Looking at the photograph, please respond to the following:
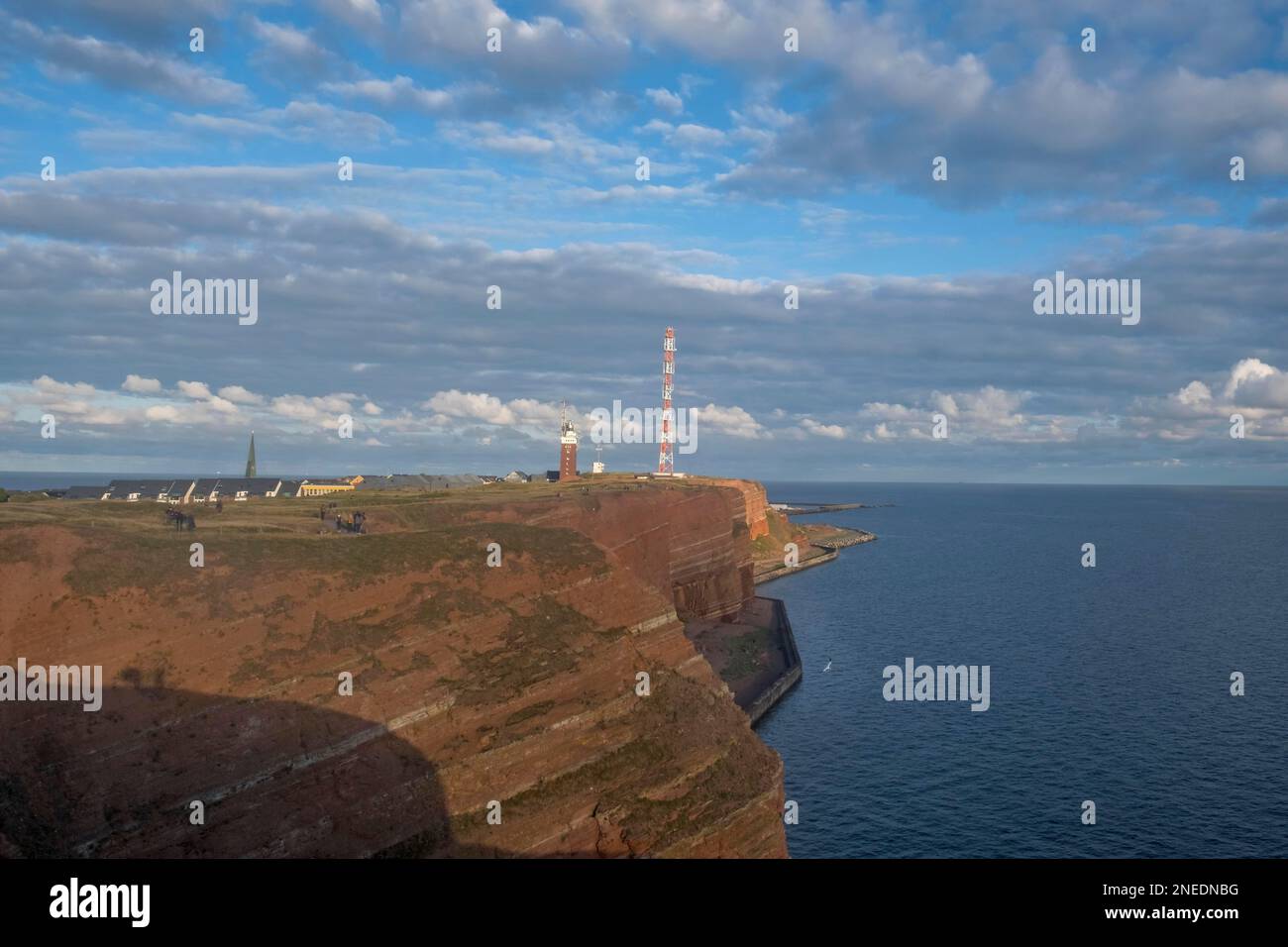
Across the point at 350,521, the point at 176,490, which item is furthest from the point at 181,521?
the point at 176,490

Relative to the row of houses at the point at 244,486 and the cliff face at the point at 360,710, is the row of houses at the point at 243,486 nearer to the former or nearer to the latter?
the row of houses at the point at 244,486

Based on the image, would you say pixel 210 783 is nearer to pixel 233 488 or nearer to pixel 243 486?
pixel 233 488

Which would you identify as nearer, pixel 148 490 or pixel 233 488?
pixel 148 490

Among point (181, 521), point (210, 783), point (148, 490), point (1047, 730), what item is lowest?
point (1047, 730)

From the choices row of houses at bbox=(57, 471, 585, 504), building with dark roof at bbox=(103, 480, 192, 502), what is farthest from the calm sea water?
building with dark roof at bbox=(103, 480, 192, 502)

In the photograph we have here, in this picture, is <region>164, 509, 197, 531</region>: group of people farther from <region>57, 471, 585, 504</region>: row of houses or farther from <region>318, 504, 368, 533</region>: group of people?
<region>57, 471, 585, 504</region>: row of houses
